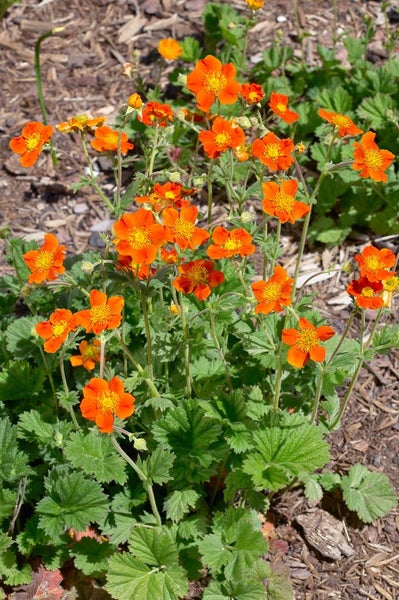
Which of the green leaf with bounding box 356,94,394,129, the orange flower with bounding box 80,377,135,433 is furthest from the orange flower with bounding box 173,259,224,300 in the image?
the green leaf with bounding box 356,94,394,129

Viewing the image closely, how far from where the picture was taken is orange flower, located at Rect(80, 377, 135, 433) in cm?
247

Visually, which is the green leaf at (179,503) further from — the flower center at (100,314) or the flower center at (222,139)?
the flower center at (222,139)

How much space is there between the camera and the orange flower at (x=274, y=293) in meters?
2.60

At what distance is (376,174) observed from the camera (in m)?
2.86

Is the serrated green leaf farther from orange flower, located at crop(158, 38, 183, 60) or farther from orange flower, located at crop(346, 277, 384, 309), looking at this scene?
orange flower, located at crop(158, 38, 183, 60)

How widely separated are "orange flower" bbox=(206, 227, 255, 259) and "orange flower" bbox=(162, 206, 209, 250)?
8 centimetres

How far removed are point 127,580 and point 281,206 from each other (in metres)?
1.52

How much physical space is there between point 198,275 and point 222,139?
1.82 ft

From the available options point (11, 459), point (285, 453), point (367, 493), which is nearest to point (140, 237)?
point (285, 453)

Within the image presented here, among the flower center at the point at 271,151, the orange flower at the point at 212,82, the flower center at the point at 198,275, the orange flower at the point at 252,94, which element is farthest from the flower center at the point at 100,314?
the orange flower at the point at 252,94

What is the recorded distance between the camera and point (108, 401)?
2.49 m

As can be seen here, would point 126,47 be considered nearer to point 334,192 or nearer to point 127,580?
point 334,192

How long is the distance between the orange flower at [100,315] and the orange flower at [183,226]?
0.99ft

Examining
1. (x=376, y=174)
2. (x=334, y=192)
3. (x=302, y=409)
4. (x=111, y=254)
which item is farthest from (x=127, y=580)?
(x=334, y=192)
